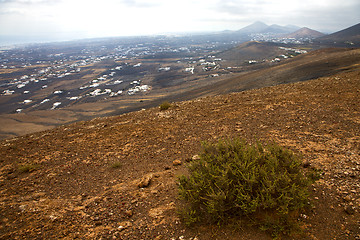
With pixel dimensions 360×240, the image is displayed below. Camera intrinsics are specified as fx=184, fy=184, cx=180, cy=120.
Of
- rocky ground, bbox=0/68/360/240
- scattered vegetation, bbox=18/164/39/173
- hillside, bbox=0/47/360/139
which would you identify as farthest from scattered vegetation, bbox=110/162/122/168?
hillside, bbox=0/47/360/139

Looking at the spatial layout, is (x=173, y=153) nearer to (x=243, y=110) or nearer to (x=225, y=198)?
(x=225, y=198)

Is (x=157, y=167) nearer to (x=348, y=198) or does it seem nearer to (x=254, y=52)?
(x=348, y=198)

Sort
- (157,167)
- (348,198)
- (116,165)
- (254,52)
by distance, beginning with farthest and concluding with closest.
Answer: (254,52)
(116,165)
(157,167)
(348,198)

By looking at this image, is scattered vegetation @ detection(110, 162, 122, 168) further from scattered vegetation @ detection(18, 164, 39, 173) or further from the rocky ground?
scattered vegetation @ detection(18, 164, 39, 173)

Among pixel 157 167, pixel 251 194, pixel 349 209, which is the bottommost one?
pixel 157 167

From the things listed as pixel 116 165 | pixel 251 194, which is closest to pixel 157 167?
pixel 116 165

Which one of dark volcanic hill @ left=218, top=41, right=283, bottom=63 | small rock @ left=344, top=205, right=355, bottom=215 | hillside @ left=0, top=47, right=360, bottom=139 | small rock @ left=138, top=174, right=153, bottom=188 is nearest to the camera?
small rock @ left=344, top=205, right=355, bottom=215

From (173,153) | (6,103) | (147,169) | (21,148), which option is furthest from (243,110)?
(6,103)

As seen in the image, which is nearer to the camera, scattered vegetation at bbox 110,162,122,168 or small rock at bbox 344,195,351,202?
small rock at bbox 344,195,351,202

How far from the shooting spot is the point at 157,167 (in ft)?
17.5

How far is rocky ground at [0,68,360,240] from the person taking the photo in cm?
311

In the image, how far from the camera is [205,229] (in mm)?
2914

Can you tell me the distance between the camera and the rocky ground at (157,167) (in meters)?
3.11

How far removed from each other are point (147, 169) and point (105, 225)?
2075mm
